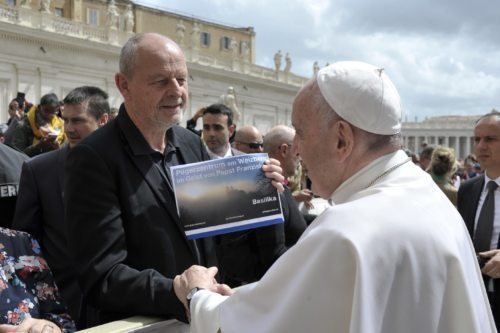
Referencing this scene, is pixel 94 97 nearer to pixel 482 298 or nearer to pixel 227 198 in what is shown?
pixel 227 198

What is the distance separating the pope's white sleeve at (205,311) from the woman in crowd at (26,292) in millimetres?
860

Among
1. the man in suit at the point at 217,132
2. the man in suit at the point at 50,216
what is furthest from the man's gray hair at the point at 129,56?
the man in suit at the point at 217,132

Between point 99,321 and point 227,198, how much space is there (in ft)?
2.98

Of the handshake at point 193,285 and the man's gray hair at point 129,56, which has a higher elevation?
the man's gray hair at point 129,56

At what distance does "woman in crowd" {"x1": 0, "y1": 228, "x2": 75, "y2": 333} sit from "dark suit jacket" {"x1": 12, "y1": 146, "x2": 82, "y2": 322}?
0.39 meters

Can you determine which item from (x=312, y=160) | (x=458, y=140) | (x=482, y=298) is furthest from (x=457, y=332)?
(x=458, y=140)

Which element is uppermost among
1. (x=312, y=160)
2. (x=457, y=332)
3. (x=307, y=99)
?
(x=307, y=99)

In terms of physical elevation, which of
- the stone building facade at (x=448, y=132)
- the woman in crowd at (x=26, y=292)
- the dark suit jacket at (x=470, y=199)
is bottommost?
the woman in crowd at (x=26, y=292)

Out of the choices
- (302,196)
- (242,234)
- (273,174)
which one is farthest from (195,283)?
(302,196)

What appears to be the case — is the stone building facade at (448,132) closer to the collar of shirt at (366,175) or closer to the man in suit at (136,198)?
the man in suit at (136,198)

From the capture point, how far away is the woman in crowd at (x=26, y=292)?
2635mm

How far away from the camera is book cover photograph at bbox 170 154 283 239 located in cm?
275

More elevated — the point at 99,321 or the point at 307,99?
the point at 307,99

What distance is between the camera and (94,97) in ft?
14.2
